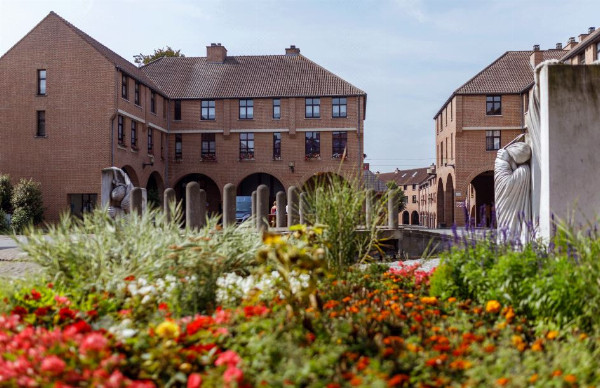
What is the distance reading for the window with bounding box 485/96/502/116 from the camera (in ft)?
121

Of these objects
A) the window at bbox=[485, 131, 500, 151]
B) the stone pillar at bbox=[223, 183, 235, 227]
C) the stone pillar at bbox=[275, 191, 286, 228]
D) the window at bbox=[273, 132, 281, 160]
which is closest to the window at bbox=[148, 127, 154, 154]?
the window at bbox=[273, 132, 281, 160]

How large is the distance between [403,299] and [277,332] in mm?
1786

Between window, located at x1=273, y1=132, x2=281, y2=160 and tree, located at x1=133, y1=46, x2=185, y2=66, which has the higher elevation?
tree, located at x1=133, y1=46, x2=185, y2=66

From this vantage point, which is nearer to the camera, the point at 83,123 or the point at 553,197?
the point at 553,197

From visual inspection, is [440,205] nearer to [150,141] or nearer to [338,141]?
[338,141]

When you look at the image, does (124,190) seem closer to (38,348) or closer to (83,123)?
(38,348)

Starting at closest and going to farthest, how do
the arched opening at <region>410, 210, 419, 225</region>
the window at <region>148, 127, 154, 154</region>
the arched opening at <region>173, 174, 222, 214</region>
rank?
the window at <region>148, 127, 154, 154</region> → the arched opening at <region>173, 174, 222, 214</region> → the arched opening at <region>410, 210, 419, 225</region>

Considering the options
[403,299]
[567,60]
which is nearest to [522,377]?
[403,299]

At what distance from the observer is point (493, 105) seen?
3709cm

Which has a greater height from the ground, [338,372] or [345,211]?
[345,211]

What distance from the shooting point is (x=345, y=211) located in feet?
18.3

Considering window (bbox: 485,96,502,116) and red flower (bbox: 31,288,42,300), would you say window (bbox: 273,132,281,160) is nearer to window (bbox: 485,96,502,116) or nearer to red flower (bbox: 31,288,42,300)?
window (bbox: 485,96,502,116)

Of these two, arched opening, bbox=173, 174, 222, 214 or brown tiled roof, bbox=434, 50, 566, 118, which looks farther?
arched opening, bbox=173, 174, 222, 214

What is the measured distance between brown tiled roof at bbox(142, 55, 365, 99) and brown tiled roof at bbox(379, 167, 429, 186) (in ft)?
114
